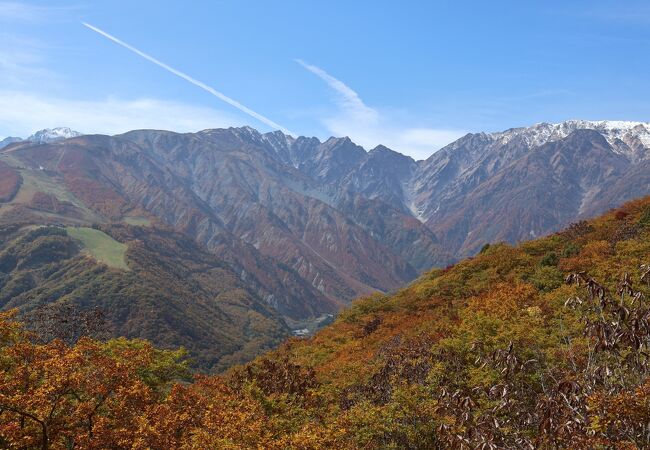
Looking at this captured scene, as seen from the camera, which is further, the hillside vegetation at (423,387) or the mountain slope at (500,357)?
the hillside vegetation at (423,387)

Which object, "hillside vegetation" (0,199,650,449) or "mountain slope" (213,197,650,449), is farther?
"hillside vegetation" (0,199,650,449)

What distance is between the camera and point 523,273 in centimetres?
4750

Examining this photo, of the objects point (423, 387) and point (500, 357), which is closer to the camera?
point (500, 357)

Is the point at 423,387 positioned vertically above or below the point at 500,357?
below

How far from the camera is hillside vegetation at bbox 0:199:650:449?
36.1 ft

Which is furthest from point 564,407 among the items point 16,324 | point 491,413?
point 16,324

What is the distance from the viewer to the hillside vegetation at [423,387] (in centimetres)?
1099

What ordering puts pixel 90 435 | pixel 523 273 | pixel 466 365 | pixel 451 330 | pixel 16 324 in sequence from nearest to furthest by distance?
pixel 90 435 < pixel 16 324 < pixel 466 365 < pixel 451 330 < pixel 523 273

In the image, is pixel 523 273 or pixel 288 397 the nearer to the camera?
pixel 288 397

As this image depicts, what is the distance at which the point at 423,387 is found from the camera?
965 inches

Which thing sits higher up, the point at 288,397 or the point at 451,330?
the point at 451,330

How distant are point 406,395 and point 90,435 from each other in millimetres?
13140

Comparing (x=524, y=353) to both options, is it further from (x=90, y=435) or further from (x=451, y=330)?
(x=90, y=435)

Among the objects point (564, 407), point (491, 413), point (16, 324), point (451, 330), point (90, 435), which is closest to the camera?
point (564, 407)
